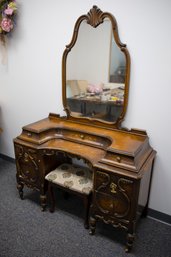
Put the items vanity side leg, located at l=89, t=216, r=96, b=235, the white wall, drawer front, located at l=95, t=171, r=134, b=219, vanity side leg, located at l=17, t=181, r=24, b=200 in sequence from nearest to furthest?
drawer front, located at l=95, t=171, r=134, b=219 < the white wall < vanity side leg, located at l=89, t=216, r=96, b=235 < vanity side leg, located at l=17, t=181, r=24, b=200

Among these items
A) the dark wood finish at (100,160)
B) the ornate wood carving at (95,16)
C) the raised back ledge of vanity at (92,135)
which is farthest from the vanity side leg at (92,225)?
the ornate wood carving at (95,16)

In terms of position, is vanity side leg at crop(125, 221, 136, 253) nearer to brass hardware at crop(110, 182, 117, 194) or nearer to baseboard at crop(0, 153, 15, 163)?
brass hardware at crop(110, 182, 117, 194)

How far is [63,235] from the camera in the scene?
1727 mm

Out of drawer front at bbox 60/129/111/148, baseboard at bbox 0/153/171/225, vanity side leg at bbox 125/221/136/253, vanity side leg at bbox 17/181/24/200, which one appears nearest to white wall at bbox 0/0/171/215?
baseboard at bbox 0/153/171/225

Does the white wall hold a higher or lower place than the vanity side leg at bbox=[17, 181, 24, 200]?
higher

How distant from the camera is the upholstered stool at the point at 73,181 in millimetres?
1690

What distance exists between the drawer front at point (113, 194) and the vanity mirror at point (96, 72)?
55 cm

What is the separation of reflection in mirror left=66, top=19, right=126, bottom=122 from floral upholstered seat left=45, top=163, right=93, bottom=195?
0.53 meters

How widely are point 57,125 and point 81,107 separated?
292 mm

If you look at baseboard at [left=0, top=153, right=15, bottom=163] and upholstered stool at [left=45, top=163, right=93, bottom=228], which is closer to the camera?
upholstered stool at [left=45, top=163, right=93, bottom=228]


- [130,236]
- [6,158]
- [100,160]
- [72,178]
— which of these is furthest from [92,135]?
[6,158]

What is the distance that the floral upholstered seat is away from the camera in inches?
67.0

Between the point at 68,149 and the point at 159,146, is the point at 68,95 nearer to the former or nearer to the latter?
the point at 68,149

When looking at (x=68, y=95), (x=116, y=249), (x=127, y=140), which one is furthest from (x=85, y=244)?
(x=68, y=95)
